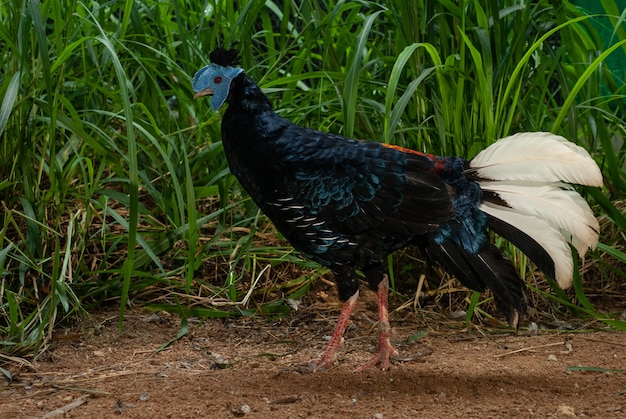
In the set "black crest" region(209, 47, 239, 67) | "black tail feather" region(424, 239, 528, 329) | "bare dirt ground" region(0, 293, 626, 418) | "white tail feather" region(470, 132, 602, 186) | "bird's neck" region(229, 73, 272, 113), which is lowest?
"bare dirt ground" region(0, 293, 626, 418)

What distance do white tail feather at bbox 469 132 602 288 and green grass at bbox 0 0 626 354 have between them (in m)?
0.43

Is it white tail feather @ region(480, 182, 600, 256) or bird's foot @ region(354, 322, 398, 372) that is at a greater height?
white tail feather @ region(480, 182, 600, 256)

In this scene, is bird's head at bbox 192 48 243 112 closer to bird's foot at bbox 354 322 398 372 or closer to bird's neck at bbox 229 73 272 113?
bird's neck at bbox 229 73 272 113

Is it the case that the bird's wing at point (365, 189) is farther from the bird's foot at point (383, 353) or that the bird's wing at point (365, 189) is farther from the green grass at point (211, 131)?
the bird's foot at point (383, 353)

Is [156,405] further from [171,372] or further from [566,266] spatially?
[566,266]

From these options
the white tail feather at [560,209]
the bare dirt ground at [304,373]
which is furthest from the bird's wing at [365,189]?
the bare dirt ground at [304,373]

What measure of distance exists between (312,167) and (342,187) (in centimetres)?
12

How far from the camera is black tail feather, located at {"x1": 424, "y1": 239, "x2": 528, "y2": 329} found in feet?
9.31

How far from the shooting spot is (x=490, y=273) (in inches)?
112

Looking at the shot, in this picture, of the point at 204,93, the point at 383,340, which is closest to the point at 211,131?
the point at 204,93

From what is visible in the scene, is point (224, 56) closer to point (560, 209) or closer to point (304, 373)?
point (304, 373)

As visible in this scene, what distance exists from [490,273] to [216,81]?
1.12 metres

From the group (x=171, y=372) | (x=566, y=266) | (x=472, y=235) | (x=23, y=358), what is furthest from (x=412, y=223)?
(x=23, y=358)

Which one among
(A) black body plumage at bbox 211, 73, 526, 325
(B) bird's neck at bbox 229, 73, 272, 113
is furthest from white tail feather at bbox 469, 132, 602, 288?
(B) bird's neck at bbox 229, 73, 272, 113
